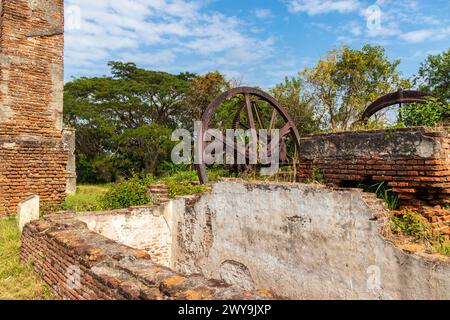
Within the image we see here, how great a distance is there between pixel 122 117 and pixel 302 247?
2180 centimetres

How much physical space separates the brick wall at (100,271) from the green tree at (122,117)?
57.6 feet

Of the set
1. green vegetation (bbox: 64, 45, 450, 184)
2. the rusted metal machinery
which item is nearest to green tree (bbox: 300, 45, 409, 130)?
green vegetation (bbox: 64, 45, 450, 184)

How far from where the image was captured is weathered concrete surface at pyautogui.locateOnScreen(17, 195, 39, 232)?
22.6 ft

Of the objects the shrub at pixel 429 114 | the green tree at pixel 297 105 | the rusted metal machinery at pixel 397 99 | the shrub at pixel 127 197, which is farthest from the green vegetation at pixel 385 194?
the green tree at pixel 297 105

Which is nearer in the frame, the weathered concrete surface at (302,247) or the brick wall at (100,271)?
the brick wall at (100,271)

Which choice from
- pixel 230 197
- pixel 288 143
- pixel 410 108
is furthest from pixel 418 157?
pixel 288 143

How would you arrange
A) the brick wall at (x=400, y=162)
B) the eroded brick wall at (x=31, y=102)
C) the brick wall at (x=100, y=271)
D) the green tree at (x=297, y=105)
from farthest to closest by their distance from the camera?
the green tree at (x=297, y=105) < the eroded brick wall at (x=31, y=102) < the brick wall at (x=400, y=162) < the brick wall at (x=100, y=271)

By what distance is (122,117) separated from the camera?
24.7 m

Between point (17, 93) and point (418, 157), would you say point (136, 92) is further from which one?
point (418, 157)

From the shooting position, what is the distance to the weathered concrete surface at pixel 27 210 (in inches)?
271

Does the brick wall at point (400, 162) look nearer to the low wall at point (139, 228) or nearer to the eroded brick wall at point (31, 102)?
the low wall at point (139, 228)

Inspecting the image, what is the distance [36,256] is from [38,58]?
5043 millimetres

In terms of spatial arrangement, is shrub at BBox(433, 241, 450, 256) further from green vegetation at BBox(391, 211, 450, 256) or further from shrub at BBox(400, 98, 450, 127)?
shrub at BBox(400, 98, 450, 127)

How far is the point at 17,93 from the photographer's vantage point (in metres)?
7.82
